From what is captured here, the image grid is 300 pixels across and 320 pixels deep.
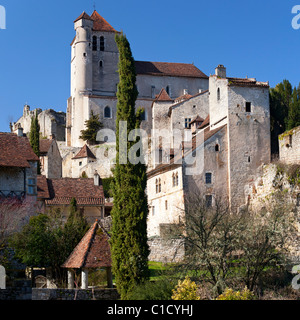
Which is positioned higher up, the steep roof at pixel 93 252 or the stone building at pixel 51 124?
the stone building at pixel 51 124

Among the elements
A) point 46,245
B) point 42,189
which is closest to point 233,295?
point 46,245

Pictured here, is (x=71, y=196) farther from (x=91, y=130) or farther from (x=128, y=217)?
(x=91, y=130)

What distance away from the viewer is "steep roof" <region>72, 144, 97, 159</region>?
68.7m

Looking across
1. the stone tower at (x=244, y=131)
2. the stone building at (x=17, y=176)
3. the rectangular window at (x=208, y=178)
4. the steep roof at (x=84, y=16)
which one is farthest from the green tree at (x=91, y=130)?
the stone building at (x=17, y=176)

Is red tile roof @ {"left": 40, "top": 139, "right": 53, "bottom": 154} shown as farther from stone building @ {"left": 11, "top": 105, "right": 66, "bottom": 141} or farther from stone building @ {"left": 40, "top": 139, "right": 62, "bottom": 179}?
stone building @ {"left": 11, "top": 105, "right": 66, "bottom": 141}

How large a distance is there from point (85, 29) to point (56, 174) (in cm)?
2356

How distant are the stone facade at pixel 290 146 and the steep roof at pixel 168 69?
4467 cm

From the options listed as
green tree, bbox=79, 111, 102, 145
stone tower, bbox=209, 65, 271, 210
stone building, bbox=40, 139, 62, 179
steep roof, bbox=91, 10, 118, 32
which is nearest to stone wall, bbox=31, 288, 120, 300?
stone tower, bbox=209, 65, 271, 210

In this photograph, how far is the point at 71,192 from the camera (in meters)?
48.5

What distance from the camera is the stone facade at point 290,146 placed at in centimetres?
3716

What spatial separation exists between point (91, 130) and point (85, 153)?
5897mm

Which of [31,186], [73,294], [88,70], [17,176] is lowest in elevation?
[73,294]

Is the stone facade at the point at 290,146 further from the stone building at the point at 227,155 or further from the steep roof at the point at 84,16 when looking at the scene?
the steep roof at the point at 84,16
